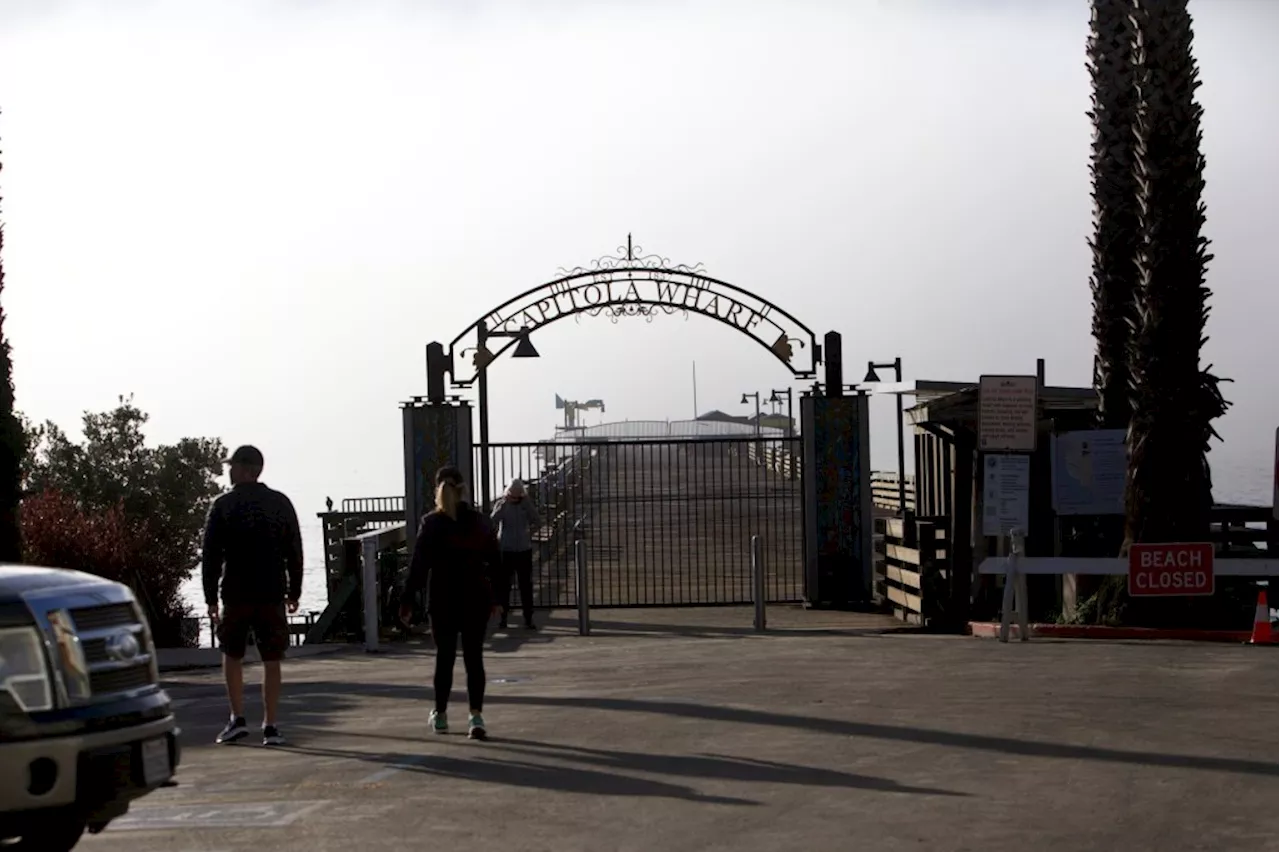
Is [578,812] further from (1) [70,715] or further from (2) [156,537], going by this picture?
(2) [156,537]

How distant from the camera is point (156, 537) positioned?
45.2 metres

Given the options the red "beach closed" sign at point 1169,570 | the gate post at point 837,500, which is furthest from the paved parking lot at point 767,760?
the gate post at point 837,500

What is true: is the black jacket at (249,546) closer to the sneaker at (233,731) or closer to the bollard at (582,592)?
the sneaker at (233,731)

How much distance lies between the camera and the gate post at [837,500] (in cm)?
2433

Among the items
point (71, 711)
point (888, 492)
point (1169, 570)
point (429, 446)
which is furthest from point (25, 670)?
point (888, 492)

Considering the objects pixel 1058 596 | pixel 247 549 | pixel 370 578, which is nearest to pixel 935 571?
pixel 1058 596

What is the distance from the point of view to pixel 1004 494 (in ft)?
64.7

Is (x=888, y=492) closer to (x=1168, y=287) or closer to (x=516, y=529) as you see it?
(x=516, y=529)

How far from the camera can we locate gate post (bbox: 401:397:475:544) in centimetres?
2433

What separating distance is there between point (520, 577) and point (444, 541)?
1033 cm

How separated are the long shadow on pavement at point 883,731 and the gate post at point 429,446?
9213 millimetres

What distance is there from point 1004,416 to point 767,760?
9287mm

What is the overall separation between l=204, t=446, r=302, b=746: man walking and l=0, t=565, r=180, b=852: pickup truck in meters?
3.89

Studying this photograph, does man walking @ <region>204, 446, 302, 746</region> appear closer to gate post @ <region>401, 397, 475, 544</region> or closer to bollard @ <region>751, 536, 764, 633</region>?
bollard @ <region>751, 536, 764, 633</region>
